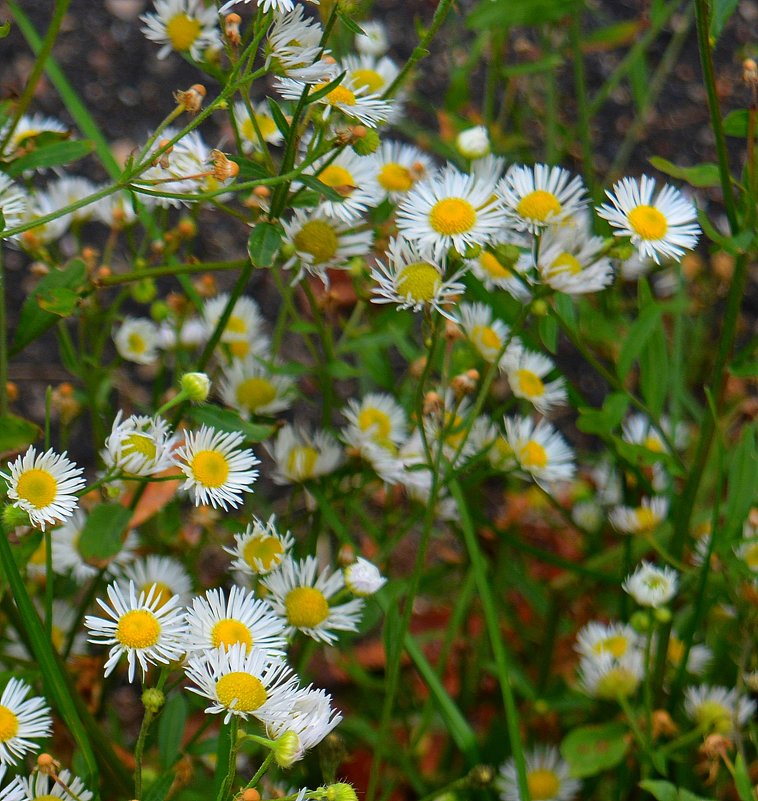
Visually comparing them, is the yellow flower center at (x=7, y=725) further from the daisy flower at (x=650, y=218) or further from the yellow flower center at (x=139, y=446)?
the daisy flower at (x=650, y=218)

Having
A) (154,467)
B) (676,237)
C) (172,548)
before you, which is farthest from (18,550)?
(676,237)

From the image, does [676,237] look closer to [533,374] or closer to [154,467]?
[533,374]

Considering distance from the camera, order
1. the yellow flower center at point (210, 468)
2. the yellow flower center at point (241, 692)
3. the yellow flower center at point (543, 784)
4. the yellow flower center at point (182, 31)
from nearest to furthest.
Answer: the yellow flower center at point (241, 692)
the yellow flower center at point (210, 468)
the yellow flower center at point (182, 31)
the yellow flower center at point (543, 784)

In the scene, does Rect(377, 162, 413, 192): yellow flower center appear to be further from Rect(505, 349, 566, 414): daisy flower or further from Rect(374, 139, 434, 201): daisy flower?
Rect(505, 349, 566, 414): daisy flower

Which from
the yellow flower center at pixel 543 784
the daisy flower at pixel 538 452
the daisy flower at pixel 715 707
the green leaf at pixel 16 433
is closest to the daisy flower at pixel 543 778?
the yellow flower center at pixel 543 784

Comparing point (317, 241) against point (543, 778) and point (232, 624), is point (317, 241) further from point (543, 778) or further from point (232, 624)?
point (543, 778)

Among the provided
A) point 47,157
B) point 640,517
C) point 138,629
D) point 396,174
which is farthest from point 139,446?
point 640,517
